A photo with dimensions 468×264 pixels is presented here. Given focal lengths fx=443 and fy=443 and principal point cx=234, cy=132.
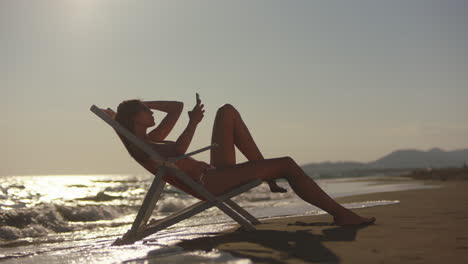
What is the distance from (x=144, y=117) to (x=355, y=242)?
2339 millimetres

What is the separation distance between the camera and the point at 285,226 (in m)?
5.20

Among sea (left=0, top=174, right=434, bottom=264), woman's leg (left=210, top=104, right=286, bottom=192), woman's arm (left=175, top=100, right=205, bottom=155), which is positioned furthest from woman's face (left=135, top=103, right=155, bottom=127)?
sea (left=0, top=174, right=434, bottom=264)

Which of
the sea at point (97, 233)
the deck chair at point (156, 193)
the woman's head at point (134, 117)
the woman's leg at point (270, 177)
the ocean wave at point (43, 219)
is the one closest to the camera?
the sea at point (97, 233)

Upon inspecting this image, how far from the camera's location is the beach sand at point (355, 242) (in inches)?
127

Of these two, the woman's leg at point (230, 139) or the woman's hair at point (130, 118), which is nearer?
the woman's hair at point (130, 118)

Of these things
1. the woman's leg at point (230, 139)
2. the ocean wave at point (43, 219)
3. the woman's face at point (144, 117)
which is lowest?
the ocean wave at point (43, 219)

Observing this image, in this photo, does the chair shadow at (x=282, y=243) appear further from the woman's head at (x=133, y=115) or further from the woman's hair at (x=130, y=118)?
the woman's head at (x=133, y=115)

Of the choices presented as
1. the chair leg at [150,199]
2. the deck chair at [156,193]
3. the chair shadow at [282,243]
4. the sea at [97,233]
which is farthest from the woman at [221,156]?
the sea at [97,233]

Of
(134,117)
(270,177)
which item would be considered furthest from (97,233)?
(270,177)

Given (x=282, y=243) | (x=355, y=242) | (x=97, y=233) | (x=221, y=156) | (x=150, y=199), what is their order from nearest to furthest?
(x=355, y=242), (x=282, y=243), (x=150, y=199), (x=221, y=156), (x=97, y=233)

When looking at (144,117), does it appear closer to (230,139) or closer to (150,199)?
(150,199)

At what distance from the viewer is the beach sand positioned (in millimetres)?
3234

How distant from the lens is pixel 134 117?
4.45 m

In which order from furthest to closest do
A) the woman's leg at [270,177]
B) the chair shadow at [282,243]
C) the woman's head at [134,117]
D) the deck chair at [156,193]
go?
the woman's leg at [270,177] → the woman's head at [134,117] → the deck chair at [156,193] → the chair shadow at [282,243]
